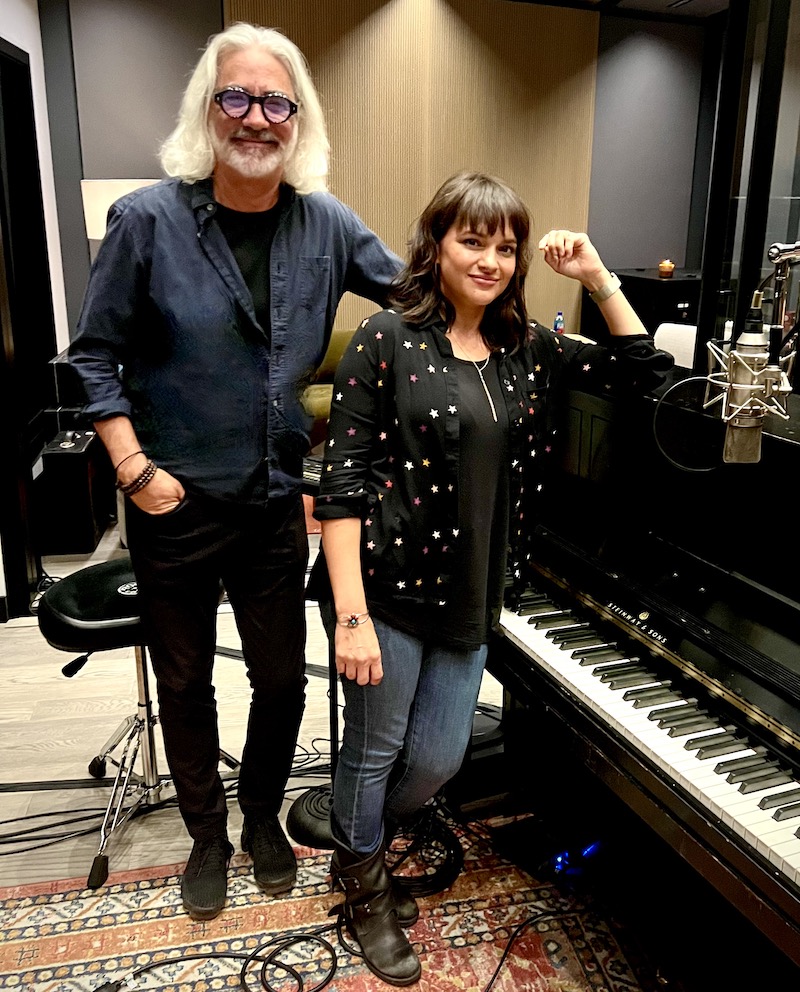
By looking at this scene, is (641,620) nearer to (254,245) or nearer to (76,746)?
(254,245)

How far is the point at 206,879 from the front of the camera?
203 centimetres

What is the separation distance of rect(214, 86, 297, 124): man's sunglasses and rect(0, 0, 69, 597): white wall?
3.04 meters

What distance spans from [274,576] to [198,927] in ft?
2.67

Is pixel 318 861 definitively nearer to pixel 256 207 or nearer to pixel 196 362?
pixel 196 362

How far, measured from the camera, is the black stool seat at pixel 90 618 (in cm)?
206

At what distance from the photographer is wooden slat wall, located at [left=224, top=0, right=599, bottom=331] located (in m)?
5.25

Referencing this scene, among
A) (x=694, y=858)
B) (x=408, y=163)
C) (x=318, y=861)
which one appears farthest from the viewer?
(x=408, y=163)

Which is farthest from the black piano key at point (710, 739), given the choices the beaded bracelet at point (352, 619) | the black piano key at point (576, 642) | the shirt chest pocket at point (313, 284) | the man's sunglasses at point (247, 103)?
the man's sunglasses at point (247, 103)

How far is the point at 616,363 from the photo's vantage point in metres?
1.65

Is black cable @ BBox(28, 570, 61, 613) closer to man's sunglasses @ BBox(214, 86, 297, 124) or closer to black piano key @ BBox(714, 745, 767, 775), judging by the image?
man's sunglasses @ BBox(214, 86, 297, 124)

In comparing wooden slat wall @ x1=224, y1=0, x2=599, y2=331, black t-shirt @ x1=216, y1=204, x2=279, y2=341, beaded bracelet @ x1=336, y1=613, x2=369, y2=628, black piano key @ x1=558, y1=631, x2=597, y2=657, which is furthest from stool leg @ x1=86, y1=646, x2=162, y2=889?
wooden slat wall @ x1=224, y1=0, x2=599, y2=331

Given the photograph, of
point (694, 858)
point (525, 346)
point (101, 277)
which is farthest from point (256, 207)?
point (694, 858)

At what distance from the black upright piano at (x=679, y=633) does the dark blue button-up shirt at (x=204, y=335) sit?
58 centimetres

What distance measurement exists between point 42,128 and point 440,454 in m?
3.99
